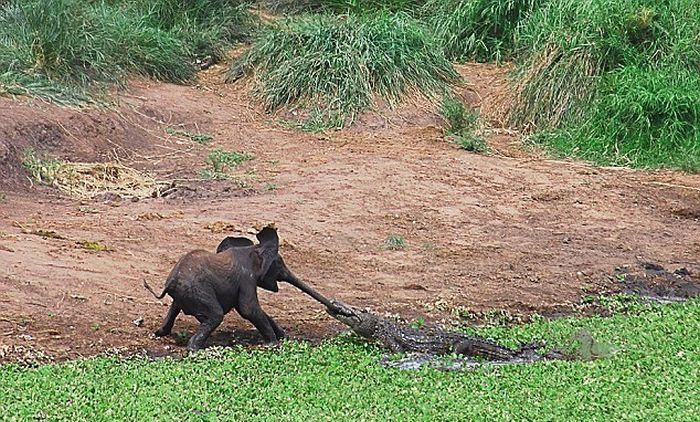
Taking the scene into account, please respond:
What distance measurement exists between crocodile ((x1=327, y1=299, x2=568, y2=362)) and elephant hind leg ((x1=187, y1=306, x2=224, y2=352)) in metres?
0.63

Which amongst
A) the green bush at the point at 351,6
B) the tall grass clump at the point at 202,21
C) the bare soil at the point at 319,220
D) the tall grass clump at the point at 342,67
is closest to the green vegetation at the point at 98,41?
the tall grass clump at the point at 202,21

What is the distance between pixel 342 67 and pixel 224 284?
8.29m

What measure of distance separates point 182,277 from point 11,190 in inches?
156

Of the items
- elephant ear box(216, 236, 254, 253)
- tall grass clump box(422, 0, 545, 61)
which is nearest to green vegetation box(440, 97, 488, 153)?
tall grass clump box(422, 0, 545, 61)

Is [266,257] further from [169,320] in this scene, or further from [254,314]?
[169,320]

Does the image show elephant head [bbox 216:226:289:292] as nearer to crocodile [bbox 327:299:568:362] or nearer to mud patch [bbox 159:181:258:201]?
crocodile [bbox 327:299:568:362]

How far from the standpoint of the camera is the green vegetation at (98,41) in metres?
12.3

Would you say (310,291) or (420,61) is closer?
(310,291)

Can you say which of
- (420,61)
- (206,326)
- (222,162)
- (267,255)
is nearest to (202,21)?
(420,61)

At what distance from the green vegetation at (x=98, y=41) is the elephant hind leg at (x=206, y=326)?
6326 millimetres

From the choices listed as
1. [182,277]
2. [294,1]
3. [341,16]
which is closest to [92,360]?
[182,277]

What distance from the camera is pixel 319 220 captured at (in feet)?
30.3

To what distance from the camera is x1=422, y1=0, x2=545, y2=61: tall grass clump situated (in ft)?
53.1

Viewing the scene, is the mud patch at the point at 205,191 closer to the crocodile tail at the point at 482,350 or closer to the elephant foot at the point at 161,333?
the elephant foot at the point at 161,333
